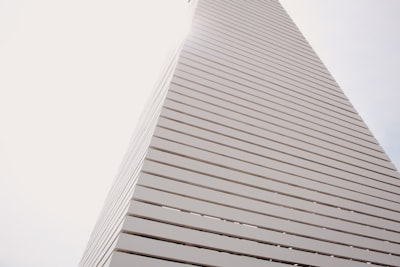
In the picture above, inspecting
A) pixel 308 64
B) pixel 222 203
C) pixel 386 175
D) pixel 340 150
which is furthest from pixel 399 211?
pixel 308 64

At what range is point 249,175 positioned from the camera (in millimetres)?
5141

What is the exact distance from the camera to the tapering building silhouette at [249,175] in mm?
4023

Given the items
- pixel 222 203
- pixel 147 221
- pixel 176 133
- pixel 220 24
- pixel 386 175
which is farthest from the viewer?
pixel 220 24

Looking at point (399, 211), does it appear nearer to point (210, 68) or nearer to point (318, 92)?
point (318, 92)

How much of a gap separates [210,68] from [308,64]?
13.0 feet

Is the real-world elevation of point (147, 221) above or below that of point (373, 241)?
below

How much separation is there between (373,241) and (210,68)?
5.07 metres

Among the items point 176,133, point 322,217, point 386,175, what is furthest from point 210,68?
point 386,175

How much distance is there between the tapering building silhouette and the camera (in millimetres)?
4023

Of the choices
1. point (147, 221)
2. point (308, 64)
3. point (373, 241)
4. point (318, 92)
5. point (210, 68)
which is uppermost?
point (308, 64)

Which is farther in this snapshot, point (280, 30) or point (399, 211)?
point (280, 30)

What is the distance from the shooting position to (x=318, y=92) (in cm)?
809

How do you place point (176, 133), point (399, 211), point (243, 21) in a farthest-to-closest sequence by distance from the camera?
point (243, 21) < point (399, 211) < point (176, 133)

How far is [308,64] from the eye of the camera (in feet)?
29.6
